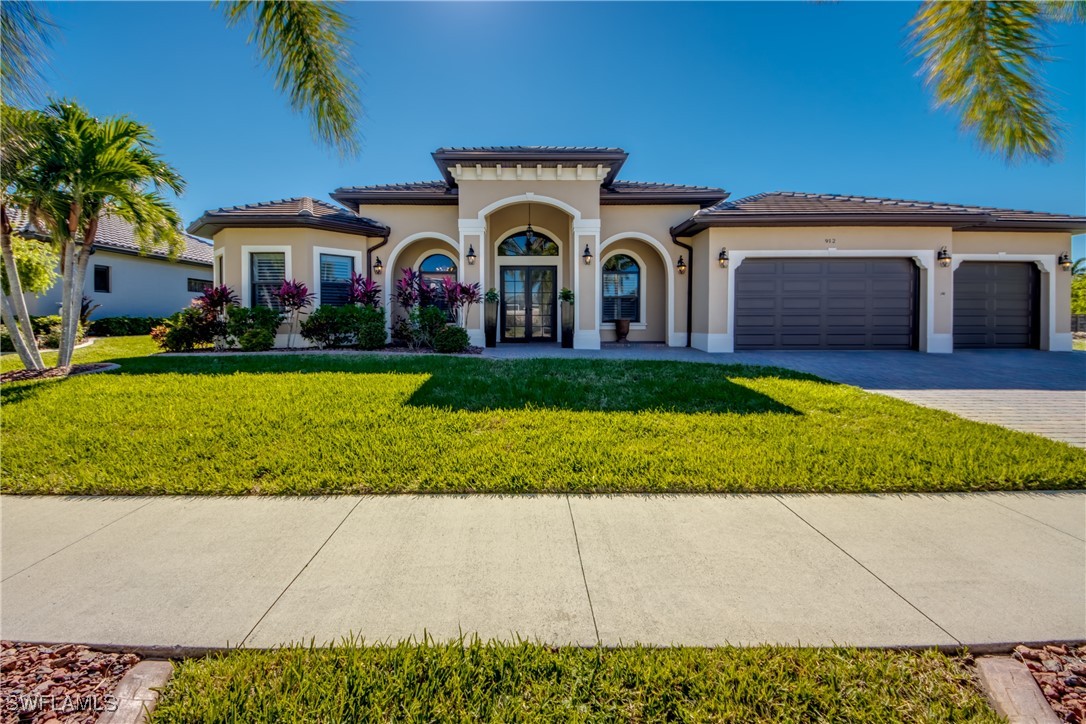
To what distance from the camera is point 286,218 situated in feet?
39.0

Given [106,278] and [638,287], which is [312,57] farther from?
[106,278]

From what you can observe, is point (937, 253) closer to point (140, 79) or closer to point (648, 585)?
point (648, 585)

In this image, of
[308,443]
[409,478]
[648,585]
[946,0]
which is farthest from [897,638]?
[308,443]

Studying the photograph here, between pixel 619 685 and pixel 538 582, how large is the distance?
834mm

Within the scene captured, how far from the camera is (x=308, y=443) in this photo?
493cm

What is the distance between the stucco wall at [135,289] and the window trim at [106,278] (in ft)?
0.12

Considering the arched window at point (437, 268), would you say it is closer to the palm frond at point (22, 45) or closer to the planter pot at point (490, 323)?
the planter pot at point (490, 323)

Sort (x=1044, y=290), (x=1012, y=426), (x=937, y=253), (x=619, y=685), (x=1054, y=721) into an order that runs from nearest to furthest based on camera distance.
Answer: (x=1054, y=721)
(x=619, y=685)
(x=1012, y=426)
(x=937, y=253)
(x=1044, y=290)

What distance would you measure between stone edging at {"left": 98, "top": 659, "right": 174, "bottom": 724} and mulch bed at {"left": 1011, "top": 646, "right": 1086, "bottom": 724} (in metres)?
3.45

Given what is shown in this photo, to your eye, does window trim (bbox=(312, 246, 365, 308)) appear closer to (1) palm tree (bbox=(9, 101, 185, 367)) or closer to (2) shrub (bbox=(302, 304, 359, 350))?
(2) shrub (bbox=(302, 304, 359, 350))

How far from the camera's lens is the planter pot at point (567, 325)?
13.4 metres

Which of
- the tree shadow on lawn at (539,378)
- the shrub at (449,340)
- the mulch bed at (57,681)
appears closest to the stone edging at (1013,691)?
the mulch bed at (57,681)

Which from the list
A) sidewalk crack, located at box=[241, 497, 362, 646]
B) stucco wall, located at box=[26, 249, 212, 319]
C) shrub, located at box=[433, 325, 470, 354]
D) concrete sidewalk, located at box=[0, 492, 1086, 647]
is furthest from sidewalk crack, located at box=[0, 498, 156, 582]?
stucco wall, located at box=[26, 249, 212, 319]

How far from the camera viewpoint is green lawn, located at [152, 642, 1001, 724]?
1.73 metres
